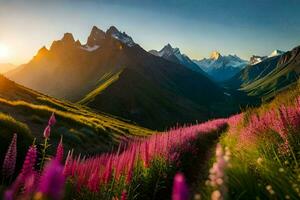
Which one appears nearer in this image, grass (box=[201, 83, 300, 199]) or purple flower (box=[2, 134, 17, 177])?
grass (box=[201, 83, 300, 199])

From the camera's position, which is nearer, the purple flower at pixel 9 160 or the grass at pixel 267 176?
the grass at pixel 267 176

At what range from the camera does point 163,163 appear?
10.5 metres

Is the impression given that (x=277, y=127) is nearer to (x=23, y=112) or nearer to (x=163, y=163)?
(x=163, y=163)

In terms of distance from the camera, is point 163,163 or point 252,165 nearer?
point 252,165

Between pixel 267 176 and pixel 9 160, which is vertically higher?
pixel 267 176

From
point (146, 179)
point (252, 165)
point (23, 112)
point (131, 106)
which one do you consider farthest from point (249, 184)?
point (131, 106)

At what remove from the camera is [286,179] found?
15.6 ft

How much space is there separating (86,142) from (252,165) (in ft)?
74.1

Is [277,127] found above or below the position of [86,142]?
below

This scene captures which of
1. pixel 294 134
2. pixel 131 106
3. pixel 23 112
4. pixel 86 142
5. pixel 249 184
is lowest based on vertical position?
pixel 249 184

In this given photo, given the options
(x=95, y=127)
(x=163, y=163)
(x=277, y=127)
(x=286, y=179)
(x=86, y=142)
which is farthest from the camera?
(x=95, y=127)

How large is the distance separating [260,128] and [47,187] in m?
8.04

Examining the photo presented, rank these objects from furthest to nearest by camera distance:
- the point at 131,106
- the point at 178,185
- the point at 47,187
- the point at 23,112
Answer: the point at 131,106
the point at 23,112
the point at 178,185
the point at 47,187

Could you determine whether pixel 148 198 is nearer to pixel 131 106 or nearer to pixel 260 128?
pixel 260 128
